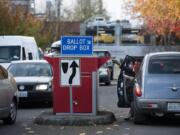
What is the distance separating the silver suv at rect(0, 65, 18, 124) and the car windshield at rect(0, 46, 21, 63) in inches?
550

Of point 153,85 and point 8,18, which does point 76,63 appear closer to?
point 153,85

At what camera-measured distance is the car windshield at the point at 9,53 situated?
94.8 feet

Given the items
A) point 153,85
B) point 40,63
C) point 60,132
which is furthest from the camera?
point 40,63

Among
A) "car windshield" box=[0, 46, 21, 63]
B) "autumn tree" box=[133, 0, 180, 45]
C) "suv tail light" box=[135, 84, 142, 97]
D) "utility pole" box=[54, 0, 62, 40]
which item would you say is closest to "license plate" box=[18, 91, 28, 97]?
"suv tail light" box=[135, 84, 142, 97]

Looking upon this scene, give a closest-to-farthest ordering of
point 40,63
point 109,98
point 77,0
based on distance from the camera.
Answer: point 40,63 < point 109,98 < point 77,0

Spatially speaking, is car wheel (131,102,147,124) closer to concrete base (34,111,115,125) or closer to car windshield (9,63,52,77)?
concrete base (34,111,115,125)

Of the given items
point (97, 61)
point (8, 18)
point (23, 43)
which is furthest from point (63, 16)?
point (97, 61)

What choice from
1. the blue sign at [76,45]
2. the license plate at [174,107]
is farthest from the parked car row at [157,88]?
the blue sign at [76,45]

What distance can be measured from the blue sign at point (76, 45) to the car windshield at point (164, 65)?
4.57 ft

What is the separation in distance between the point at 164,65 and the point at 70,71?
2044 mm

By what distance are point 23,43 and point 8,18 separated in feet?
57.3

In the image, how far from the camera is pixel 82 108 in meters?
14.6

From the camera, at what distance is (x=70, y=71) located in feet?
47.2

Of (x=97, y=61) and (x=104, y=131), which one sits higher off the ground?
(x=97, y=61)
